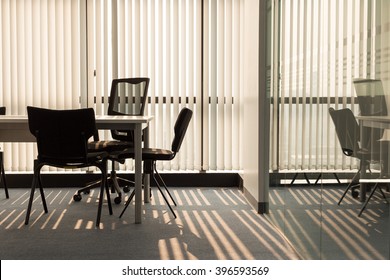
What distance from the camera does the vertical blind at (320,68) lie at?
2258 millimetres

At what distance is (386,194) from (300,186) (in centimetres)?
136

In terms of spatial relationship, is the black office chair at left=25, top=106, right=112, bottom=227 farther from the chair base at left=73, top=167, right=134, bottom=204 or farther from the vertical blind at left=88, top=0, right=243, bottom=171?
the vertical blind at left=88, top=0, right=243, bottom=171

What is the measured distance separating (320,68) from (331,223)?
2.75 ft

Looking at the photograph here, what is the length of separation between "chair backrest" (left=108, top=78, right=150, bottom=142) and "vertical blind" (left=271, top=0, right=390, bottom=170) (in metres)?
1.99

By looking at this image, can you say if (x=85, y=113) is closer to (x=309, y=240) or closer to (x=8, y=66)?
(x=309, y=240)

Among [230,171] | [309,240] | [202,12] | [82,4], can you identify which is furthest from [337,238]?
[82,4]

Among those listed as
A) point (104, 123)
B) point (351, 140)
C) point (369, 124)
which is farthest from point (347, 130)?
point (104, 123)

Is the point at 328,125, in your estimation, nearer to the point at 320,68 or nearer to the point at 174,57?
the point at 320,68

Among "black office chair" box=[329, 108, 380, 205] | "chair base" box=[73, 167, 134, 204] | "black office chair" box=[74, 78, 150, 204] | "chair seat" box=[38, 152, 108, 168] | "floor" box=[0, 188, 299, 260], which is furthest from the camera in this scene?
"black office chair" box=[74, 78, 150, 204]

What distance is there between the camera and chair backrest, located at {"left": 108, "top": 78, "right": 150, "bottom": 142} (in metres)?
6.00

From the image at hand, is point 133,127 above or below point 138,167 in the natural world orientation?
above

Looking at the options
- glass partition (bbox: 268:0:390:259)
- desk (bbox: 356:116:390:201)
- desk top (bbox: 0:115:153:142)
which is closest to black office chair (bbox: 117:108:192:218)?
desk top (bbox: 0:115:153:142)

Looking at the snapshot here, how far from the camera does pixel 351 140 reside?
2.56 meters

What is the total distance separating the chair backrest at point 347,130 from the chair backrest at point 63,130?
2071 mm
